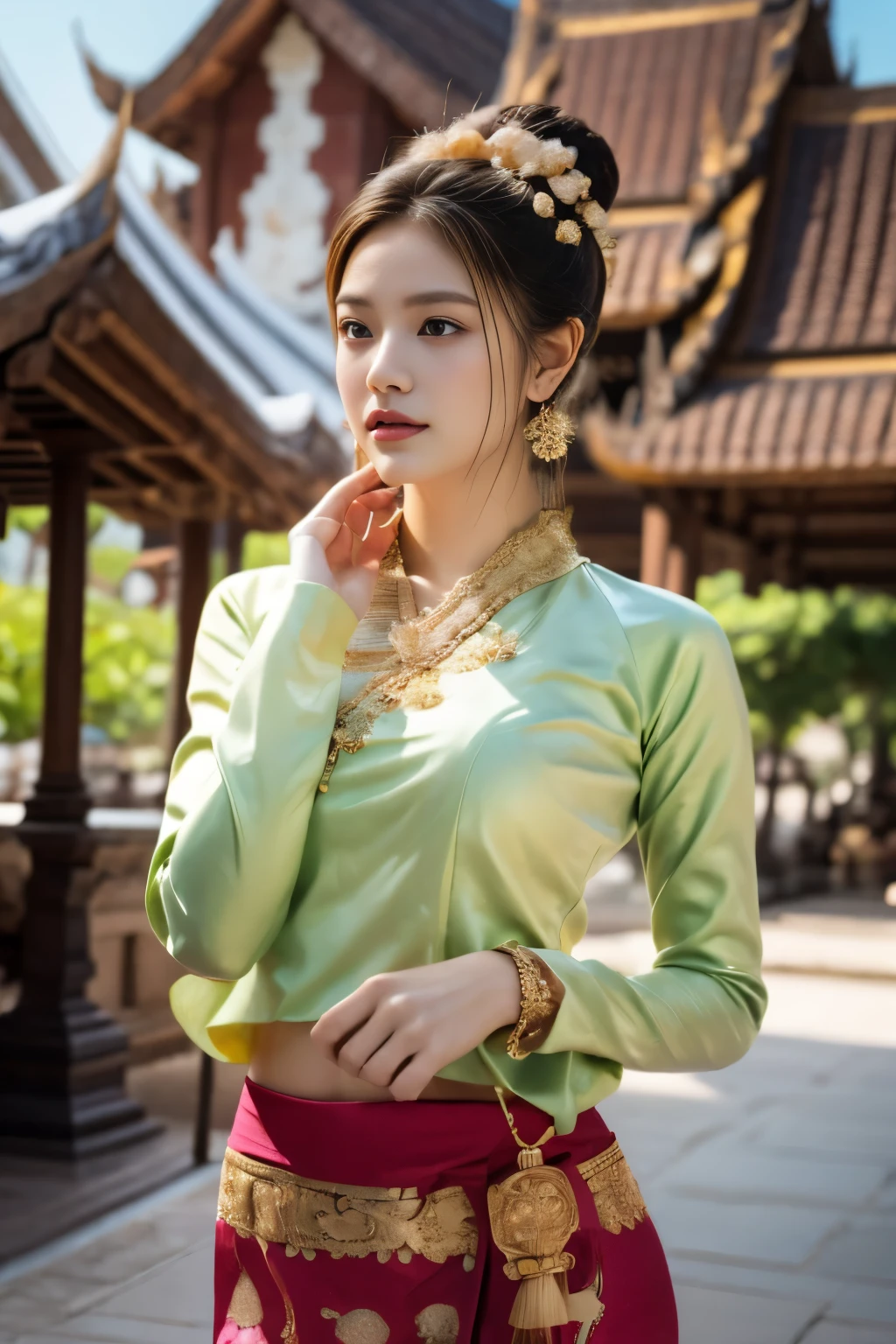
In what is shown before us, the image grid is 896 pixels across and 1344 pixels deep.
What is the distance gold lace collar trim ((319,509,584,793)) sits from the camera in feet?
4.55

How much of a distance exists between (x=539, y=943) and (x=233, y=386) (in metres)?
3.77

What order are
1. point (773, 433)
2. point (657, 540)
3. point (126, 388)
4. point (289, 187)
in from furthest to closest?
point (289, 187) < point (657, 540) < point (773, 433) < point (126, 388)

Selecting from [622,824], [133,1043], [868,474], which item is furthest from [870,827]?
[622,824]

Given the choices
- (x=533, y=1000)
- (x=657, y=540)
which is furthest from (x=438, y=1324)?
(x=657, y=540)

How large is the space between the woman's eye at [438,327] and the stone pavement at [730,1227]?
2.56m

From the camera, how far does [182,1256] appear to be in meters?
3.74

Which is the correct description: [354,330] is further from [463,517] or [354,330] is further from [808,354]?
[808,354]

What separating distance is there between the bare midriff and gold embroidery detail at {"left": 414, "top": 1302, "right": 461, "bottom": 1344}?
177 mm

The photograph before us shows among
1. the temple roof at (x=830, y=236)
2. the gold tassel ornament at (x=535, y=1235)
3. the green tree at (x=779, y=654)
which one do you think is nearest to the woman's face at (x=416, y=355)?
the gold tassel ornament at (x=535, y=1235)

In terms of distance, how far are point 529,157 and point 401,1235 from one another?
101 cm

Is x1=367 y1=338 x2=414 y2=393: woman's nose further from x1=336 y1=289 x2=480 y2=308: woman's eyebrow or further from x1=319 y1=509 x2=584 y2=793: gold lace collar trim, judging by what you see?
x1=319 y1=509 x2=584 y2=793: gold lace collar trim

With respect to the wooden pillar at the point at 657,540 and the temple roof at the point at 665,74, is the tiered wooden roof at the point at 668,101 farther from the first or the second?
the wooden pillar at the point at 657,540

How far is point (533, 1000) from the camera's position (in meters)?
1.23

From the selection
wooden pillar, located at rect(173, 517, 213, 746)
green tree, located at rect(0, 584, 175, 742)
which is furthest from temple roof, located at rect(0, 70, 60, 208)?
green tree, located at rect(0, 584, 175, 742)
